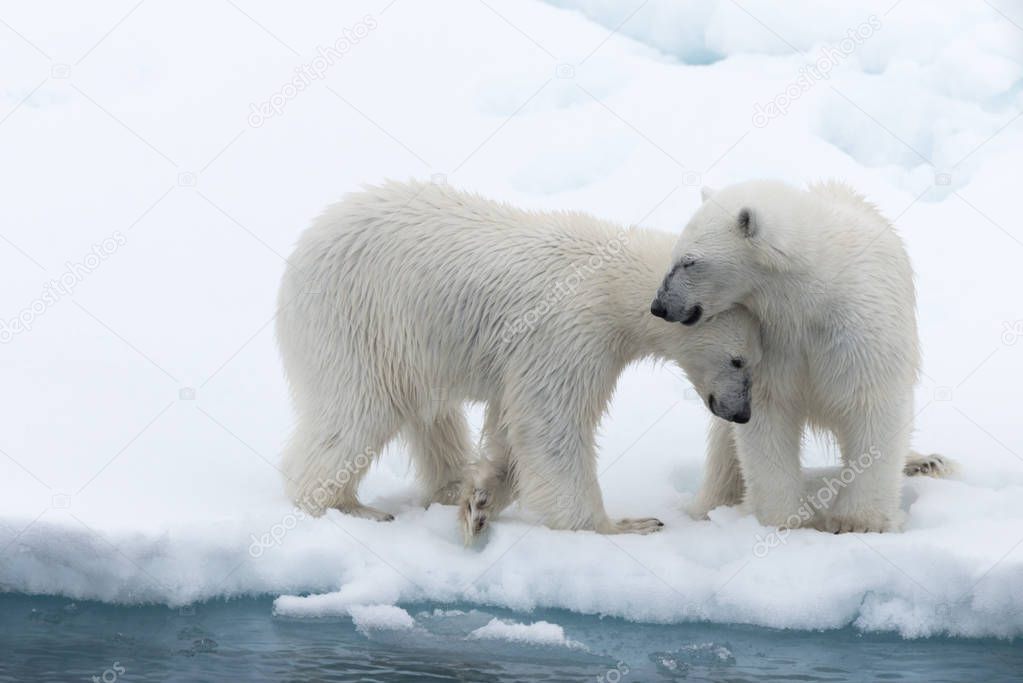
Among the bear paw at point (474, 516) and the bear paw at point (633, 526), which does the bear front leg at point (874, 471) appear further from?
the bear paw at point (474, 516)

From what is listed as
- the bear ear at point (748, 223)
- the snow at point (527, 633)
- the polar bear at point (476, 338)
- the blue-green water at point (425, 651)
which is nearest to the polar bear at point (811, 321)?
the bear ear at point (748, 223)

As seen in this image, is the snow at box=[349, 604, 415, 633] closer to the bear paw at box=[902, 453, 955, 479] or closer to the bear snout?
the bear snout

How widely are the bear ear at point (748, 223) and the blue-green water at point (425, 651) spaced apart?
60.2 inches

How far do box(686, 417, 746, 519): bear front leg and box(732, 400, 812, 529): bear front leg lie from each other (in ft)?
1.54

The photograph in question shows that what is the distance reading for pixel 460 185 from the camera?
10.8 meters

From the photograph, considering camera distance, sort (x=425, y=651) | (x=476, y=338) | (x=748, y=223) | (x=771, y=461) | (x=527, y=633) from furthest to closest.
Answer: (x=476, y=338) < (x=771, y=461) < (x=748, y=223) < (x=527, y=633) < (x=425, y=651)

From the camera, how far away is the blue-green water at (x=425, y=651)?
4.98 m

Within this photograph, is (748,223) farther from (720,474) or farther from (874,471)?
(720,474)

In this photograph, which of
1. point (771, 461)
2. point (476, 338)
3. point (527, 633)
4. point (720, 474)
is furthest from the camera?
point (720, 474)

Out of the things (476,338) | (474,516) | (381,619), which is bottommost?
(381,619)

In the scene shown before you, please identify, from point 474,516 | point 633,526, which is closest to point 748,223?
point 633,526

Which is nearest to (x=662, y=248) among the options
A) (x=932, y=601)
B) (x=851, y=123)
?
(x=932, y=601)

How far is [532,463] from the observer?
6.23 metres

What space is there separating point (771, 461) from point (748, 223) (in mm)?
1156
